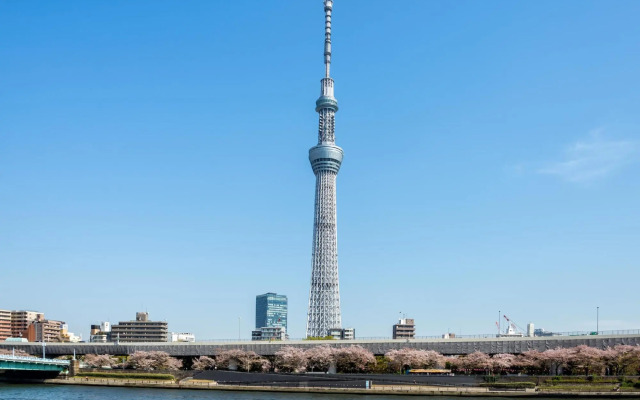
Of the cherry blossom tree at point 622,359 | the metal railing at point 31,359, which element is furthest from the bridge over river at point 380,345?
the metal railing at point 31,359

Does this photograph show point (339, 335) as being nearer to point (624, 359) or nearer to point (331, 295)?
point (331, 295)

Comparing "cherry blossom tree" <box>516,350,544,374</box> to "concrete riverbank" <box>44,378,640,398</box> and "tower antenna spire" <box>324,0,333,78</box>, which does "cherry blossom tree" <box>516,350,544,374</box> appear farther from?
"tower antenna spire" <box>324,0,333,78</box>

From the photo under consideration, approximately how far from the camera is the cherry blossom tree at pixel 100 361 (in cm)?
10844

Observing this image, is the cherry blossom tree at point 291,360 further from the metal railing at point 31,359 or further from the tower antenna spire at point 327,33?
the tower antenna spire at point 327,33

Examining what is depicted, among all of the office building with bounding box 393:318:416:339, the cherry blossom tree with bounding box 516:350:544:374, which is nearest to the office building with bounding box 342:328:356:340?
the office building with bounding box 393:318:416:339

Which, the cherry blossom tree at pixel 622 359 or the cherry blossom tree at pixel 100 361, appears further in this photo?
the cherry blossom tree at pixel 100 361

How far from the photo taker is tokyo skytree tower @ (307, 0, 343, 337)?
163 metres

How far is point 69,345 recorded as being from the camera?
11912 centimetres

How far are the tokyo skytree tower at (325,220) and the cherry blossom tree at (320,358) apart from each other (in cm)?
6103

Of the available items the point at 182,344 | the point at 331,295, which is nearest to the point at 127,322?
the point at 331,295

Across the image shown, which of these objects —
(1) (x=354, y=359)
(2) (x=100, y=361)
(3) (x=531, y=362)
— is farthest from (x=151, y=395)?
(3) (x=531, y=362)

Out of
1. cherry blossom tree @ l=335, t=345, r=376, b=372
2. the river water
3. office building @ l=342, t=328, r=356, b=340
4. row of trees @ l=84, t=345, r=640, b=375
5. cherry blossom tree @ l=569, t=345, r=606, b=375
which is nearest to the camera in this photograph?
the river water

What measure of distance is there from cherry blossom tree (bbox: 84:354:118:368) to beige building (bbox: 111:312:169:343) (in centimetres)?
8069

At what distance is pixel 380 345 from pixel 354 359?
24.0 ft
